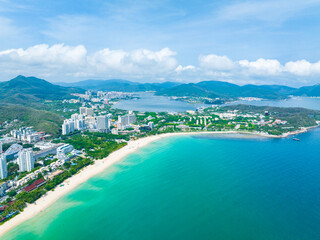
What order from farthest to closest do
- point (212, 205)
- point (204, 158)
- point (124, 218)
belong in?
point (204, 158)
point (212, 205)
point (124, 218)

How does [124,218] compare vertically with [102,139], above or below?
below

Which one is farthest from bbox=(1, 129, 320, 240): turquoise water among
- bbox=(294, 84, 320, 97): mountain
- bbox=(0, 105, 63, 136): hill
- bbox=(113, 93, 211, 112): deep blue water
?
bbox=(294, 84, 320, 97): mountain

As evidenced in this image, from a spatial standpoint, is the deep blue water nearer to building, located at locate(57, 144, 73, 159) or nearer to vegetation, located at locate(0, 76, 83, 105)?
vegetation, located at locate(0, 76, 83, 105)

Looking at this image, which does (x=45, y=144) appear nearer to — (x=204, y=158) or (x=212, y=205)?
(x=204, y=158)

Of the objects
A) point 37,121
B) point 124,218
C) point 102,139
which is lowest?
point 124,218

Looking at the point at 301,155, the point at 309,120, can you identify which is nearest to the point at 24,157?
the point at 301,155

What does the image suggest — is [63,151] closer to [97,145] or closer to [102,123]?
[97,145]

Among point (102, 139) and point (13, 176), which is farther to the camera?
point (102, 139)
